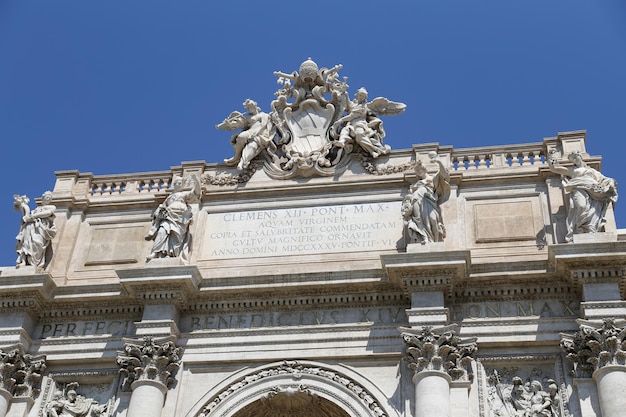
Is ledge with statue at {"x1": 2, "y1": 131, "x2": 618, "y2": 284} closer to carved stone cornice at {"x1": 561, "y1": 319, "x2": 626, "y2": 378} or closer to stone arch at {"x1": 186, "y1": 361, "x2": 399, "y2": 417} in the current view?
carved stone cornice at {"x1": 561, "y1": 319, "x2": 626, "y2": 378}

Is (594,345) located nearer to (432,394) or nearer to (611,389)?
(611,389)

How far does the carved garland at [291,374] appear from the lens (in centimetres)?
1894

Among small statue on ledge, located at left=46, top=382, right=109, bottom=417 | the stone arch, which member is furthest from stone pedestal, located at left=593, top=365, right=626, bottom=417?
small statue on ledge, located at left=46, top=382, right=109, bottom=417

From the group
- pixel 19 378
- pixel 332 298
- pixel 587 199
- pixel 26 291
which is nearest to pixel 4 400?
pixel 19 378

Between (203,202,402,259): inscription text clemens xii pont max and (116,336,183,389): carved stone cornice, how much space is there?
2.72m

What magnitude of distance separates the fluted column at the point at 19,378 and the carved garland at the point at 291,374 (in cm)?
374

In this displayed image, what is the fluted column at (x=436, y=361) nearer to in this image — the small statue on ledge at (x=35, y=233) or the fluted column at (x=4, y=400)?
the fluted column at (x=4, y=400)

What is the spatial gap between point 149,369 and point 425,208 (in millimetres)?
6549

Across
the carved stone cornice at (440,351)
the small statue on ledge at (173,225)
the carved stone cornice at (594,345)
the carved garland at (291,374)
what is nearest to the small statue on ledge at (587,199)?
the carved stone cornice at (594,345)

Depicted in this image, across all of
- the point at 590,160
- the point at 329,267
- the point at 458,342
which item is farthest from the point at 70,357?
the point at 590,160

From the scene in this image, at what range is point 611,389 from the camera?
1730cm

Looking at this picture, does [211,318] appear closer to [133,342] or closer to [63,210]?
[133,342]

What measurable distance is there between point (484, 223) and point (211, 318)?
6200 mm

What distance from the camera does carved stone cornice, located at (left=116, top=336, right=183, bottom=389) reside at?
63.6 ft
